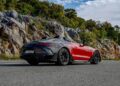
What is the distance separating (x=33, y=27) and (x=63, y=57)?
16307mm

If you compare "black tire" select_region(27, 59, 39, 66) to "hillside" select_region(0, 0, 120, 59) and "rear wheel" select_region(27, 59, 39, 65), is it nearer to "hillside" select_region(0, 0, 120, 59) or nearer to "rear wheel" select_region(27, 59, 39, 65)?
"rear wheel" select_region(27, 59, 39, 65)

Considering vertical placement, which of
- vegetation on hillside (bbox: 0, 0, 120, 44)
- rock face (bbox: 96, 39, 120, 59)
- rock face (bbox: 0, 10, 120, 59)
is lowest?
rock face (bbox: 96, 39, 120, 59)

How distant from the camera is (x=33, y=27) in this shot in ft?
108

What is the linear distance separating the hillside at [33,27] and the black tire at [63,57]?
30.7ft

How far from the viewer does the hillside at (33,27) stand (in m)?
30.0

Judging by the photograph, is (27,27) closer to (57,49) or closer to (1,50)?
(1,50)

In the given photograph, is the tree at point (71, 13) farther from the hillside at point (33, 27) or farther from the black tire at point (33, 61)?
the black tire at point (33, 61)

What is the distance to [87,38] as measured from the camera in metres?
37.6

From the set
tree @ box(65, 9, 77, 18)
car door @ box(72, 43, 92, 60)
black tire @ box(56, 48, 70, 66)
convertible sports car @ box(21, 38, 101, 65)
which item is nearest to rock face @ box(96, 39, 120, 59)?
tree @ box(65, 9, 77, 18)

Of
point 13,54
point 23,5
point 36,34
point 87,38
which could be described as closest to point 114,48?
point 87,38

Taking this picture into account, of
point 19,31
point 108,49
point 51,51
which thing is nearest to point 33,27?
point 19,31

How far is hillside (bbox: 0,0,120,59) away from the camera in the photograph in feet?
98.5

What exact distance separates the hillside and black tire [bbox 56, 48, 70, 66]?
9.35 meters

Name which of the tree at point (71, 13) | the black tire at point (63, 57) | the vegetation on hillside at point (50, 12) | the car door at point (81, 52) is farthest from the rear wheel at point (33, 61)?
the tree at point (71, 13)
